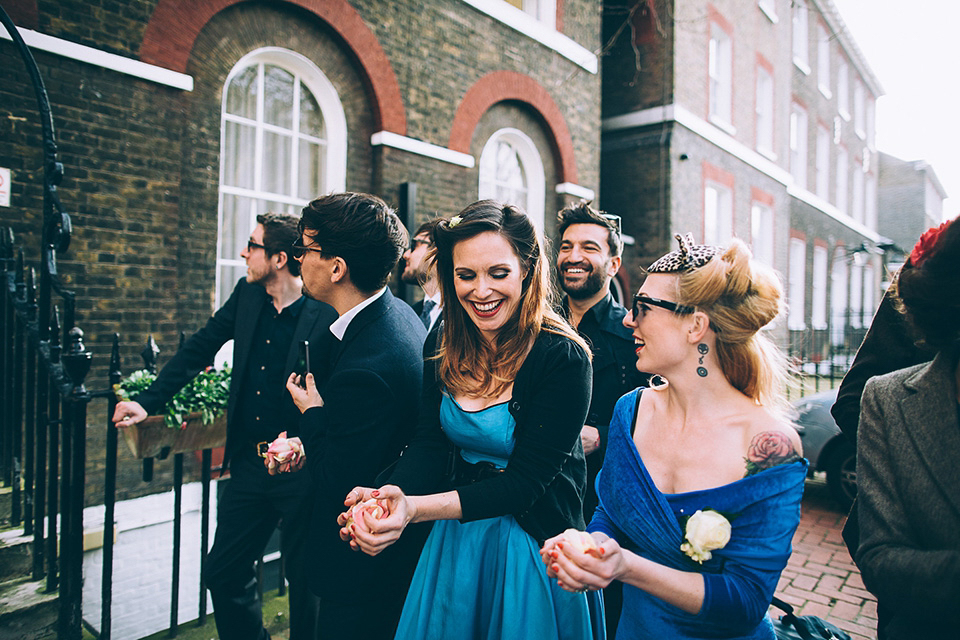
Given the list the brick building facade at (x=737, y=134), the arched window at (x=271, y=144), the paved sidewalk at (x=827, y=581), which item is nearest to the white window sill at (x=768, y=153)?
the brick building facade at (x=737, y=134)

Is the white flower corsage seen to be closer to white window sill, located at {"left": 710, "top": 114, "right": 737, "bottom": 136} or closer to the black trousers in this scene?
the black trousers

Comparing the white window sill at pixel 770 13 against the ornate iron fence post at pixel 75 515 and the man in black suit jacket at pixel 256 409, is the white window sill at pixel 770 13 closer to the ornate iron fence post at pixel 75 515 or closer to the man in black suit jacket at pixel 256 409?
the man in black suit jacket at pixel 256 409

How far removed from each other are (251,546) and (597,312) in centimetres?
205

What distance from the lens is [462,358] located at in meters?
2.07

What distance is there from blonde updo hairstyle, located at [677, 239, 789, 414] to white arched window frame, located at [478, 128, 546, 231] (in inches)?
262

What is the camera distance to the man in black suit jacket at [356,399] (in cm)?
201

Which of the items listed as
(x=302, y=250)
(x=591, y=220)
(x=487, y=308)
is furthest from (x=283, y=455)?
(x=591, y=220)

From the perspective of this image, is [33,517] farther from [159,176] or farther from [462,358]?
[462,358]

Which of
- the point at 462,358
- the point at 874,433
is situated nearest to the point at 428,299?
the point at 462,358

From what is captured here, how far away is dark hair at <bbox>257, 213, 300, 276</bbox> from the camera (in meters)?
3.18

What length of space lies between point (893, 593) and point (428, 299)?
3.28 meters

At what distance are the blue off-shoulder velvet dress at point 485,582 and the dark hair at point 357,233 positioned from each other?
2.13 feet

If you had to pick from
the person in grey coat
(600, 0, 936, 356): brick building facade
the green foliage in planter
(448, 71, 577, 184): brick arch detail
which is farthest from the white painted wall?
(600, 0, 936, 356): brick building facade

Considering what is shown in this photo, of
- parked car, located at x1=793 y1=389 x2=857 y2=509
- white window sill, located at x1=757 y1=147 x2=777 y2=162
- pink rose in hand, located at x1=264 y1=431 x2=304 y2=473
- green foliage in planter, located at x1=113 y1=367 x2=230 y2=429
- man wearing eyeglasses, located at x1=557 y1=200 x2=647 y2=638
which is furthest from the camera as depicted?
white window sill, located at x1=757 y1=147 x2=777 y2=162
